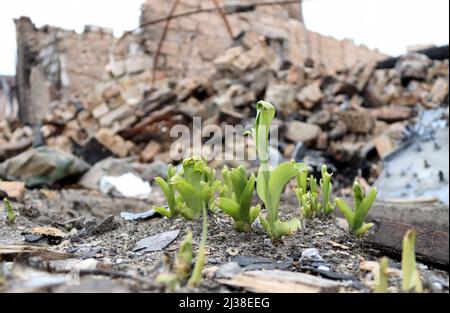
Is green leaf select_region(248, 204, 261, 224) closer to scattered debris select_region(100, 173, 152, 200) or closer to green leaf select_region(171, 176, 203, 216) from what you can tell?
green leaf select_region(171, 176, 203, 216)

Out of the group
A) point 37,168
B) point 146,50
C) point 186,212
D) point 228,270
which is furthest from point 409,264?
point 146,50

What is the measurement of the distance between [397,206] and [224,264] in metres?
3.63

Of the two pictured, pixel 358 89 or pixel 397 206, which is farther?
pixel 358 89

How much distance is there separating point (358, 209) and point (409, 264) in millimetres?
740

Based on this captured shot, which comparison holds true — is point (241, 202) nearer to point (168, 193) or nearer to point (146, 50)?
point (168, 193)

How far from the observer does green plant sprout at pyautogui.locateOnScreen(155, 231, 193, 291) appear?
106 cm

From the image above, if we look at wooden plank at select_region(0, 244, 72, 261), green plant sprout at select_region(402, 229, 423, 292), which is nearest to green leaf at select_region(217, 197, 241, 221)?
wooden plank at select_region(0, 244, 72, 261)

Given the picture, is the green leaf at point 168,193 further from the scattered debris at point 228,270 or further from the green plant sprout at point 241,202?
the scattered debris at point 228,270

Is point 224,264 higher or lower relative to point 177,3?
lower

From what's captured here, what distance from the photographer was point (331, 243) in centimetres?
177

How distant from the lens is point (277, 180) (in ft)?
5.38
